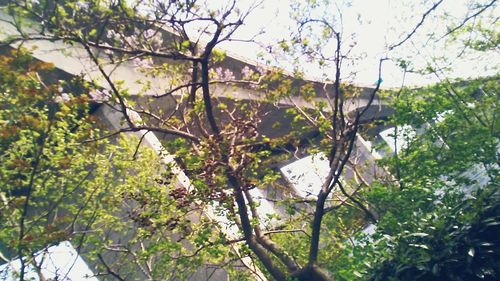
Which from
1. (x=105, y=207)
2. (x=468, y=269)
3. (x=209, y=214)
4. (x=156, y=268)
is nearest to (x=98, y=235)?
(x=105, y=207)

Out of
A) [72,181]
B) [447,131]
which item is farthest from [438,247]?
[72,181]

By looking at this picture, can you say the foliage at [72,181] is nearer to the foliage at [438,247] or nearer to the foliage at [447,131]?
the foliage at [438,247]

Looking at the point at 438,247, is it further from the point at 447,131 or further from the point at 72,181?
the point at 72,181

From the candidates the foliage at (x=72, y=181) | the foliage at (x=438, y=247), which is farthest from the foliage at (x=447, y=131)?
the foliage at (x=72, y=181)

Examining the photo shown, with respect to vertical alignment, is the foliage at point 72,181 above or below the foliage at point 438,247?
above

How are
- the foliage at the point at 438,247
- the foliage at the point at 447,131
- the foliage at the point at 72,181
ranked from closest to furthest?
the foliage at the point at 438,247 < the foliage at the point at 72,181 < the foliage at the point at 447,131

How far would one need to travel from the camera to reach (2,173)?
661cm

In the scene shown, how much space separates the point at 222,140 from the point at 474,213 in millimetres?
3486

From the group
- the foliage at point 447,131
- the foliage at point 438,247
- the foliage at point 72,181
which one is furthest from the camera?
the foliage at point 447,131

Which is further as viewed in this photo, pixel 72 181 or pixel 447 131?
pixel 447 131

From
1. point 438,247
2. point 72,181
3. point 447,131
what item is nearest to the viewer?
point 438,247

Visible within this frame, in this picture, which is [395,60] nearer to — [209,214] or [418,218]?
[418,218]

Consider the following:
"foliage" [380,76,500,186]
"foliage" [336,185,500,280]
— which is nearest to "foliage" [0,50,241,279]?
"foliage" [336,185,500,280]

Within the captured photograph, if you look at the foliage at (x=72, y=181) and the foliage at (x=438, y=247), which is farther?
the foliage at (x=72, y=181)
